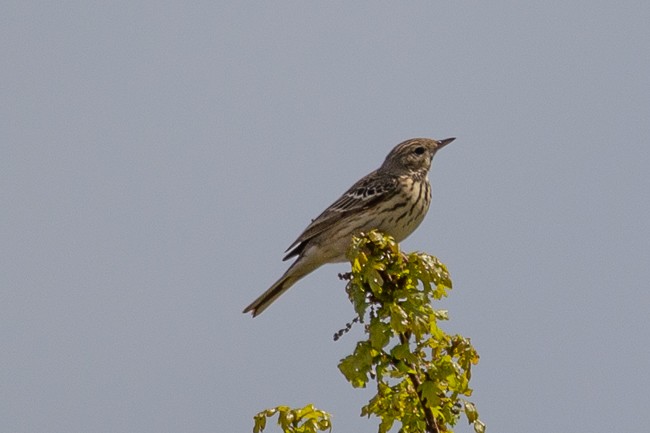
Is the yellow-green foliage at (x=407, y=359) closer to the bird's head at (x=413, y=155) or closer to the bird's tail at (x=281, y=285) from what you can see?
the bird's tail at (x=281, y=285)

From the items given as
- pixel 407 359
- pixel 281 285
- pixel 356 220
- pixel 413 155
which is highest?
pixel 413 155

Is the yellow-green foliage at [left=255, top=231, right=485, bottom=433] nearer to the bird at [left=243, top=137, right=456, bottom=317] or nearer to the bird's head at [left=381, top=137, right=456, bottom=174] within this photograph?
the bird at [left=243, top=137, right=456, bottom=317]

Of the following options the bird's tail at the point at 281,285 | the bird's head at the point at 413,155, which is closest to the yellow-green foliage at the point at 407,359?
the bird's tail at the point at 281,285

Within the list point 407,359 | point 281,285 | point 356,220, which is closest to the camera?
point 407,359

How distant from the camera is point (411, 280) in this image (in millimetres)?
5320

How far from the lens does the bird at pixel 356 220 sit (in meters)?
Answer: 11.4

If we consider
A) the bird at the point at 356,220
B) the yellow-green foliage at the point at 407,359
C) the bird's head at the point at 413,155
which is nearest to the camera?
the yellow-green foliage at the point at 407,359

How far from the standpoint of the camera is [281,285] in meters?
11.1

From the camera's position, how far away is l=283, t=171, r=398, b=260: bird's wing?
1170 centimetres

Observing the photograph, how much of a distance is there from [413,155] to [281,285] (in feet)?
8.88

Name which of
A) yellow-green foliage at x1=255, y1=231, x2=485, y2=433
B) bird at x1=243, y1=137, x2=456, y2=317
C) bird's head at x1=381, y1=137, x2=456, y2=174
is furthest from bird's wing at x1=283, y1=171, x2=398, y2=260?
yellow-green foliage at x1=255, y1=231, x2=485, y2=433

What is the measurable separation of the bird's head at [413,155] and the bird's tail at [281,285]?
72.3 inches

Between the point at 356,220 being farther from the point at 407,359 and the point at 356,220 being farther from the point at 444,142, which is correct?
the point at 407,359

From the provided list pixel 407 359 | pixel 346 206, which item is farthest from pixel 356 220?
pixel 407 359
